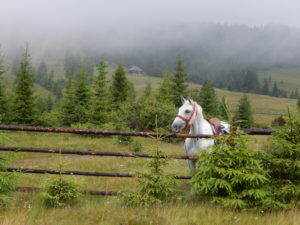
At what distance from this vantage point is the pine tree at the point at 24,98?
1152 inches

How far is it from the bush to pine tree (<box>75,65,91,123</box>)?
27604 millimetres

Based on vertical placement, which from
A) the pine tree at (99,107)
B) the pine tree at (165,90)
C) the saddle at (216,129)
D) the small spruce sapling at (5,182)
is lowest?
the small spruce sapling at (5,182)

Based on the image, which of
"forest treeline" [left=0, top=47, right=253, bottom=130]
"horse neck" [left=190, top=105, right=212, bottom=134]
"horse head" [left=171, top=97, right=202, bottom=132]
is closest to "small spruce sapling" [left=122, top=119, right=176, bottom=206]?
"horse head" [left=171, top=97, right=202, bottom=132]

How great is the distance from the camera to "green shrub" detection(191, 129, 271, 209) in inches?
172

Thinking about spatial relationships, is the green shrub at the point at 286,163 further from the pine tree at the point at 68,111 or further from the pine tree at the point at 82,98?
the pine tree at the point at 68,111

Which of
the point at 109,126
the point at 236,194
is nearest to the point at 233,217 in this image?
the point at 236,194

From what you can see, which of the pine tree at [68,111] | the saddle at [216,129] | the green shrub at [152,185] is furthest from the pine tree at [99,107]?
the green shrub at [152,185]

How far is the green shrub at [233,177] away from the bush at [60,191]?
7.18 feet

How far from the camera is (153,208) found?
444 cm

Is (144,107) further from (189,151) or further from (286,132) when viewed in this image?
(286,132)

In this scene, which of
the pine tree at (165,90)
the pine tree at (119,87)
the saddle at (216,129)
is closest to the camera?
the saddle at (216,129)

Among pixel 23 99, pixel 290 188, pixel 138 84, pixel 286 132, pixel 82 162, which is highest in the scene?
pixel 138 84

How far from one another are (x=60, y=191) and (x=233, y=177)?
10.1ft

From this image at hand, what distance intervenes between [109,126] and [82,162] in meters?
11.2
